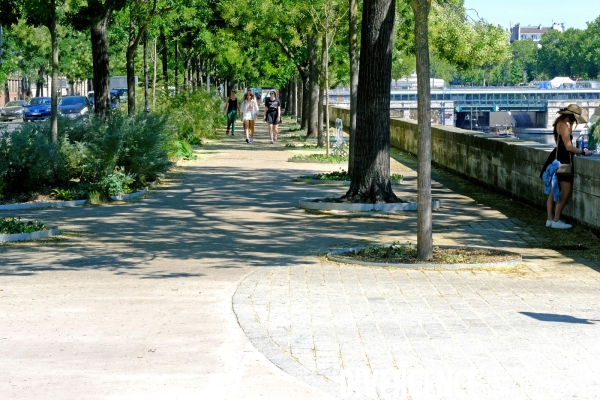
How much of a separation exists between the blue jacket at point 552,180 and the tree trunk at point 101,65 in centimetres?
1058

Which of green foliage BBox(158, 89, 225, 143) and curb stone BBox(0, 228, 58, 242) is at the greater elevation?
green foliage BBox(158, 89, 225, 143)

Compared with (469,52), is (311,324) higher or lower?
lower

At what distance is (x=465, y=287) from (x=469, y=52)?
27494 millimetres

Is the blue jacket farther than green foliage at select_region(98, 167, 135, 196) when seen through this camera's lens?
No

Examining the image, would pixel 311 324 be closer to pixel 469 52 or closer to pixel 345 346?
pixel 345 346

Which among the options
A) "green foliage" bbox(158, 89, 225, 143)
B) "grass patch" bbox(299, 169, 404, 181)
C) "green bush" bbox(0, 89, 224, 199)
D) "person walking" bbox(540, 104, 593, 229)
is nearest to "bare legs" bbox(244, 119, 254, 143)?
"green foliage" bbox(158, 89, 225, 143)

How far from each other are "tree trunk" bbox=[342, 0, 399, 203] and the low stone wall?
2.20m

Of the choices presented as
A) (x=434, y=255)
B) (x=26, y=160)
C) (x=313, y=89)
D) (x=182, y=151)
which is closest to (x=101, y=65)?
(x=26, y=160)

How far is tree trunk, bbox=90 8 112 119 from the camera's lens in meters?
22.6

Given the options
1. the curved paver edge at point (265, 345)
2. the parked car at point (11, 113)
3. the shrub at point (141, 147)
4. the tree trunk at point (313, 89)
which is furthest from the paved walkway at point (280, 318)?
the parked car at point (11, 113)

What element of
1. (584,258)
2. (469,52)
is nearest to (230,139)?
(469,52)

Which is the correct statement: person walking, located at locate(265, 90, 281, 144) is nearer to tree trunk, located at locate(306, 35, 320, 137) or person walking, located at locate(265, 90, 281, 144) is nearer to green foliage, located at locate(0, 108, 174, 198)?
tree trunk, located at locate(306, 35, 320, 137)

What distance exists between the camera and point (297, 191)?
19953 millimetres

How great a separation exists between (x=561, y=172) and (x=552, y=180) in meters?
0.15
